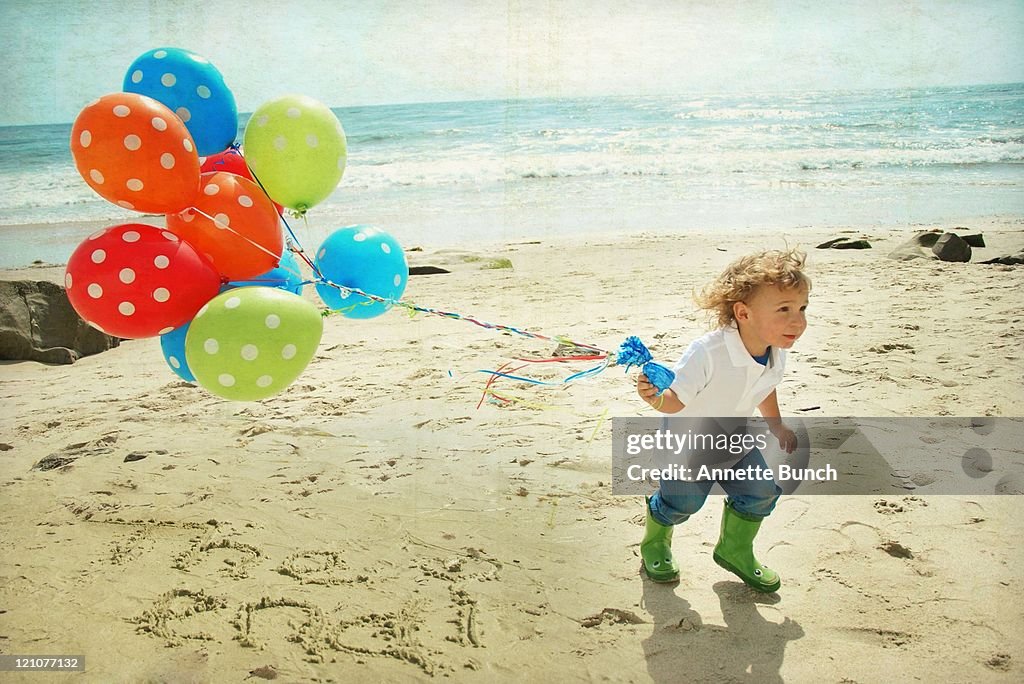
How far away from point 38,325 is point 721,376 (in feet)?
14.6

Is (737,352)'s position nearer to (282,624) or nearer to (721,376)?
(721,376)

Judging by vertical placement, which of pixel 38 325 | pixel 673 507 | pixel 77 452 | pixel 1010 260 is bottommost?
pixel 77 452

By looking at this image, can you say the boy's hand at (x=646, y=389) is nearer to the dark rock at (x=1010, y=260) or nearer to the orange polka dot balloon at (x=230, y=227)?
the orange polka dot balloon at (x=230, y=227)

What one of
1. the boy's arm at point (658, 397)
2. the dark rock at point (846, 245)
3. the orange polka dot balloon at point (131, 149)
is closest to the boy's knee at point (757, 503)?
the boy's arm at point (658, 397)

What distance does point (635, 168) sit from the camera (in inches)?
510

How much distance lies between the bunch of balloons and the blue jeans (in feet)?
3.86

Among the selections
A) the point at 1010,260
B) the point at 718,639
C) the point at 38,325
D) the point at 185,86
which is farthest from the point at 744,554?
the point at 1010,260

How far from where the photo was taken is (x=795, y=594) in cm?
245

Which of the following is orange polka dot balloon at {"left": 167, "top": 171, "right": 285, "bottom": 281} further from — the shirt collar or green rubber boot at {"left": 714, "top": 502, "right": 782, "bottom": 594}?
green rubber boot at {"left": 714, "top": 502, "right": 782, "bottom": 594}

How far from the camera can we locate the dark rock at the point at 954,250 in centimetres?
632

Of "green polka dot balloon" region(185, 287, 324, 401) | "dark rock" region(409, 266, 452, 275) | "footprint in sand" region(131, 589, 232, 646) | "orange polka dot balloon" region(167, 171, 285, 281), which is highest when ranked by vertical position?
"orange polka dot balloon" region(167, 171, 285, 281)

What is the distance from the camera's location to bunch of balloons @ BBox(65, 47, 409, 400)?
2.11 meters

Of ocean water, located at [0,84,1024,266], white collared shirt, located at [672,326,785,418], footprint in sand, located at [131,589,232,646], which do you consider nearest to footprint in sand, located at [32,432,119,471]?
footprint in sand, located at [131,589,232,646]

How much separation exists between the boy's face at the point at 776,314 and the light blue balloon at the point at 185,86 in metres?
1.75
